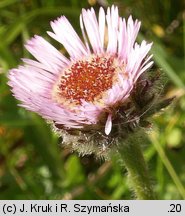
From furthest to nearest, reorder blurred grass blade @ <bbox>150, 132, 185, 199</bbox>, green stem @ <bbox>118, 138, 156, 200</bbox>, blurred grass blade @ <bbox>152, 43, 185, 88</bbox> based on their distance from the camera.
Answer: blurred grass blade @ <bbox>152, 43, 185, 88</bbox>
blurred grass blade @ <bbox>150, 132, 185, 199</bbox>
green stem @ <bbox>118, 138, 156, 200</bbox>

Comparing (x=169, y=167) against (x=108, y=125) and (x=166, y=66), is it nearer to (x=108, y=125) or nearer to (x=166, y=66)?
(x=166, y=66)

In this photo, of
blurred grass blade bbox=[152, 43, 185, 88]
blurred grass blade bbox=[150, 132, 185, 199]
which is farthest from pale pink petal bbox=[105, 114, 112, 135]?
blurred grass blade bbox=[152, 43, 185, 88]

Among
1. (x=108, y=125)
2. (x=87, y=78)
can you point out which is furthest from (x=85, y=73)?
(x=108, y=125)

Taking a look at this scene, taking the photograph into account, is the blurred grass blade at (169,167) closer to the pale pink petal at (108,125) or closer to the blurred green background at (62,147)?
the blurred green background at (62,147)

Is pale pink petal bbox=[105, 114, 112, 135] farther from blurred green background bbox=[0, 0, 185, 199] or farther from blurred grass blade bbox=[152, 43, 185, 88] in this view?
blurred grass blade bbox=[152, 43, 185, 88]

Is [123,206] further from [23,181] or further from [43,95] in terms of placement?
[23,181]

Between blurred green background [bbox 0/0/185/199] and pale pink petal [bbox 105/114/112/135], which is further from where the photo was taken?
blurred green background [bbox 0/0/185/199]

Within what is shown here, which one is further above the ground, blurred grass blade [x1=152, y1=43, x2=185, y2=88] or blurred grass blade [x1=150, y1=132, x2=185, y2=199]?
blurred grass blade [x1=152, y1=43, x2=185, y2=88]
